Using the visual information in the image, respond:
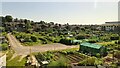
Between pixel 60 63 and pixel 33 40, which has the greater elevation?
pixel 60 63

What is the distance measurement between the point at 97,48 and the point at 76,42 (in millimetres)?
3776

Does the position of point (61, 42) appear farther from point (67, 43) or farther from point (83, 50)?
point (83, 50)

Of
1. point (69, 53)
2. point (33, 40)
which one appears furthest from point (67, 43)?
point (69, 53)

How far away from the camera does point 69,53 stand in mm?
8438

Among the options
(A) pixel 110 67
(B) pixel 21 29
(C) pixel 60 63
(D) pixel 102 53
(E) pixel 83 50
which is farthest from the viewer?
(B) pixel 21 29

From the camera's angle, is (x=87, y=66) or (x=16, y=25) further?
(x=16, y=25)

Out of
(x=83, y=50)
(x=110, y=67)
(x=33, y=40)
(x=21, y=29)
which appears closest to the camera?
(x=110, y=67)

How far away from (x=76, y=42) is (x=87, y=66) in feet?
21.5

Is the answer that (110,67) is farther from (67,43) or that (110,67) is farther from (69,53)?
(67,43)

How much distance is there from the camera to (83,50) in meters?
9.03

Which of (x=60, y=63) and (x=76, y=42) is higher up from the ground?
(x=60, y=63)

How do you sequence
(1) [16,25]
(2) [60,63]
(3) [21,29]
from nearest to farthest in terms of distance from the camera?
(2) [60,63], (3) [21,29], (1) [16,25]

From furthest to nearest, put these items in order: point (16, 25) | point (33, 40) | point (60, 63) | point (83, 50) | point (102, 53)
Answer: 1. point (16, 25)
2. point (33, 40)
3. point (83, 50)
4. point (102, 53)
5. point (60, 63)

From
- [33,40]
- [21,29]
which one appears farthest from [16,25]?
[33,40]
